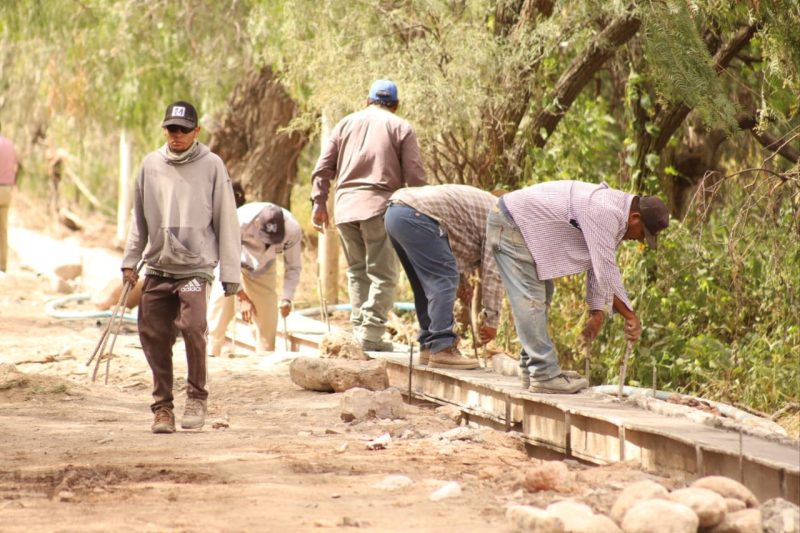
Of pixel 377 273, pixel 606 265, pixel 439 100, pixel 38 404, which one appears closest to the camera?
pixel 606 265

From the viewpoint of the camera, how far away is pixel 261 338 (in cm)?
1143

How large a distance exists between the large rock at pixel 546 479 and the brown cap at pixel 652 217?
167cm

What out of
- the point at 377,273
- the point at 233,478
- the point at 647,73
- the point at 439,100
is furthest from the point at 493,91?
the point at 233,478

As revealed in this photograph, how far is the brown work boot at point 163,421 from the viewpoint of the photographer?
726cm

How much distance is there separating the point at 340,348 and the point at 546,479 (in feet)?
12.9

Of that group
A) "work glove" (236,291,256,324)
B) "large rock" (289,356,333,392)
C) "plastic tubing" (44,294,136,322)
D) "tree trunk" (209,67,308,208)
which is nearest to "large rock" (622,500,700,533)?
"large rock" (289,356,333,392)

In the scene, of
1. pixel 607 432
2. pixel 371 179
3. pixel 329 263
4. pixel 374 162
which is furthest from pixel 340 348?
pixel 329 263

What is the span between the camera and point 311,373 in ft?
29.2

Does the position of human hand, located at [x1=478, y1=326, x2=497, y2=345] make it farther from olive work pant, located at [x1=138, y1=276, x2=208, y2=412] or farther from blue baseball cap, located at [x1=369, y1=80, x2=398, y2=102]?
blue baseball cap, located at [x1=369, y1=80, x2=398, y2=102]

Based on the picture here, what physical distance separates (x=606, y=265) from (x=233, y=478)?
7.75 ft

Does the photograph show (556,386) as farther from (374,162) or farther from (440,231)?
(374,162)

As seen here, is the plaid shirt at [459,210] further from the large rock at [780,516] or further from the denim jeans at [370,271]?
the large rock at [780,516]

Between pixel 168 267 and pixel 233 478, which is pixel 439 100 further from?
pixel 233 478

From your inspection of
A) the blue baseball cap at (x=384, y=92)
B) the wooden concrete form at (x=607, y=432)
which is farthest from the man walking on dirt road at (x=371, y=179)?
the wooden concrete form at (x=607, y=432)
